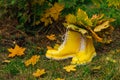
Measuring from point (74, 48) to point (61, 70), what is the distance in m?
0.33

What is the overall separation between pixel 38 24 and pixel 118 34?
91 cm

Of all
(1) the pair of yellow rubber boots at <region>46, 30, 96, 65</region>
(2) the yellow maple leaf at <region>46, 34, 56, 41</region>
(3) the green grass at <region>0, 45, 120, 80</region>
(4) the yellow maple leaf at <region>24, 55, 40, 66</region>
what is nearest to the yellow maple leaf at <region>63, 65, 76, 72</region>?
(3) the green grass at <region>0, 45, 120, 80</region>

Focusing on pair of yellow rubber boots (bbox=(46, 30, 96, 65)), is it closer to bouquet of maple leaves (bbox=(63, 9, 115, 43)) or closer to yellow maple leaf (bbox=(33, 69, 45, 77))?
bouquet of maple leaves (bbox=(63, 9, 115, 43))

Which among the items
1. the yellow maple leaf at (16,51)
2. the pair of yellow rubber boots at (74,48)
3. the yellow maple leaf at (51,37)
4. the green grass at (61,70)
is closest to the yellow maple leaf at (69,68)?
the green grass at (61,70)

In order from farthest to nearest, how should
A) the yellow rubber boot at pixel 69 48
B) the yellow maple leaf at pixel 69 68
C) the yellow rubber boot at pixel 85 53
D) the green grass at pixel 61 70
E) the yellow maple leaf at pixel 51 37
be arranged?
the yellow maple leaf at pixel 51 37, the yellow rubber boot at pixel 69 48, the yellow rubber boot at pixel 85 53, the yellow maple leaf at pixel 69 68, the green grass at pixel 61 70

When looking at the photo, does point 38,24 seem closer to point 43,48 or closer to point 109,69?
point 43,48

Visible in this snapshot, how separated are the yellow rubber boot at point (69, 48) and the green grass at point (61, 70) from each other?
5cm

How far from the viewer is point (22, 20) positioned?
4.35m

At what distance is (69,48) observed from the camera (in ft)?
12.6

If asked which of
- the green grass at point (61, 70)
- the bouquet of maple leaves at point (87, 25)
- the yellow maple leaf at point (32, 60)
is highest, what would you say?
the bouquet of maple leaves at point (87, 25)

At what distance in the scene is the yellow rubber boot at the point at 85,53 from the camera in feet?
12.2

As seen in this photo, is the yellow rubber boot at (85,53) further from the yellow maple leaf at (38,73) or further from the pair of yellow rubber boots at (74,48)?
the yellow maple leaf at (38,73)

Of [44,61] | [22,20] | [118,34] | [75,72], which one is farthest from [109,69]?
[22,20]

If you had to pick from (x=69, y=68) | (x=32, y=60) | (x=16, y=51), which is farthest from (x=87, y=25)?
(x=16, y=51)
